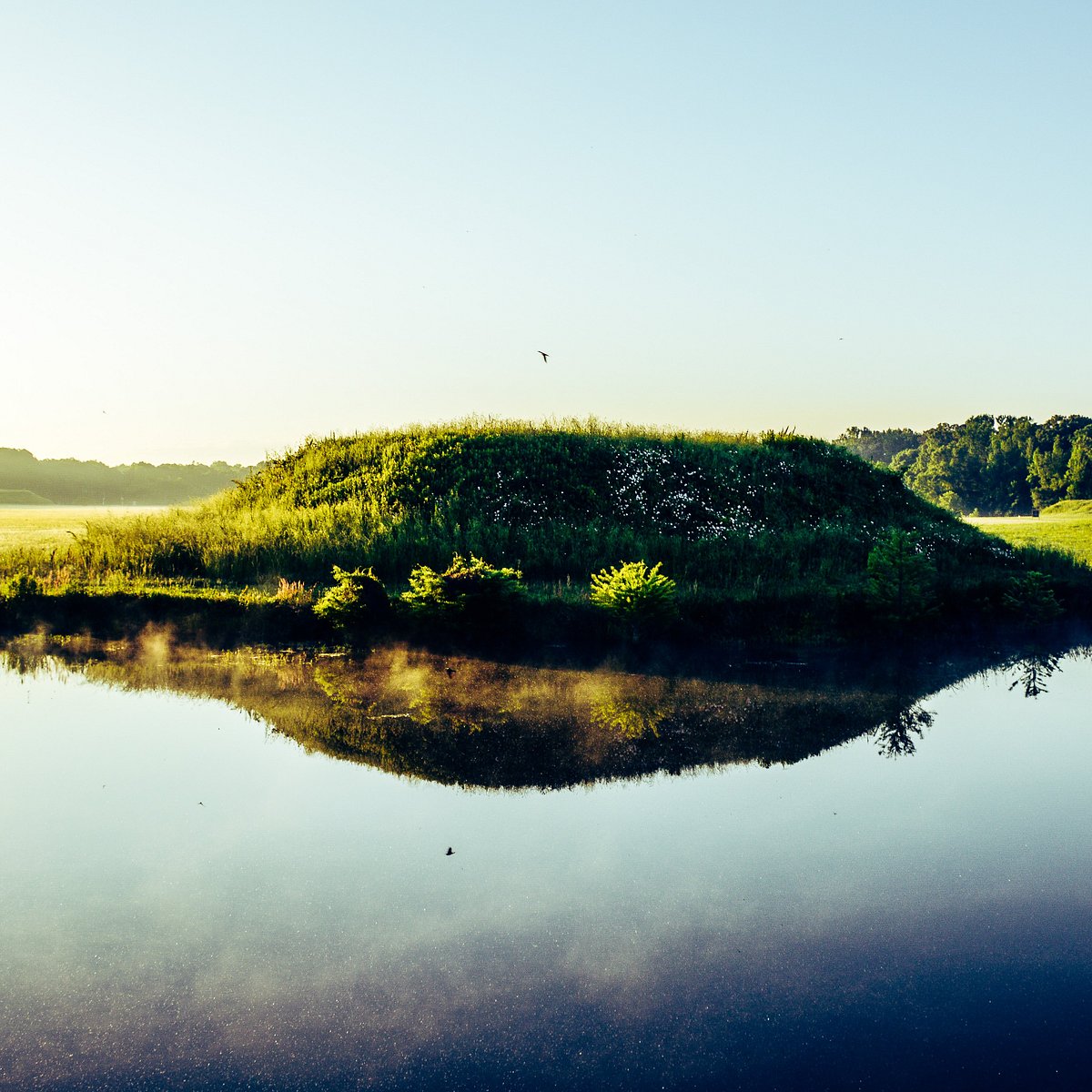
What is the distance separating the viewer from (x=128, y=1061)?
18.6ft

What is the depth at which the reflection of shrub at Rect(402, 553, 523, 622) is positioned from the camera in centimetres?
1892

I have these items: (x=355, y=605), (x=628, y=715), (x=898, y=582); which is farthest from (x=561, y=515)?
(x=628, y=715)

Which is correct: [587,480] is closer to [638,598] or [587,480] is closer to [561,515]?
[561,515]

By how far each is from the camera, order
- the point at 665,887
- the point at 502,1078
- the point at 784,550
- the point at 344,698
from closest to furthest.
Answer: the point at 502,1078 < the point at 665,887 < the point at 344,698 < the point at 784,550

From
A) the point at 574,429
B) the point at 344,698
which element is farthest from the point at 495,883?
the point at 574,429

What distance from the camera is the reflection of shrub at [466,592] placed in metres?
→ 18.9

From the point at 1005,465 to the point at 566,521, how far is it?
319 ft

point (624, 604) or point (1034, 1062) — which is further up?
point (624, 604)

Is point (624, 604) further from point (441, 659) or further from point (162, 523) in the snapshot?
point (162, 523)

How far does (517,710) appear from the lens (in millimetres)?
14094

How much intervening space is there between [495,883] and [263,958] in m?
2.18

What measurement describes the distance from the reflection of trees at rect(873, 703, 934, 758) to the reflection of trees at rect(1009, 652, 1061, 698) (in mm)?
3209

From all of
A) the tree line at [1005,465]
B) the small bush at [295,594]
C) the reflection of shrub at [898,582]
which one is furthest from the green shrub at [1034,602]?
the tree line at [1005,465]

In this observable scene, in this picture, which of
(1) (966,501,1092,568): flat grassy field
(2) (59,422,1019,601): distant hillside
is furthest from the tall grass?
(1) (966,501,1092,568): flat grassy field
